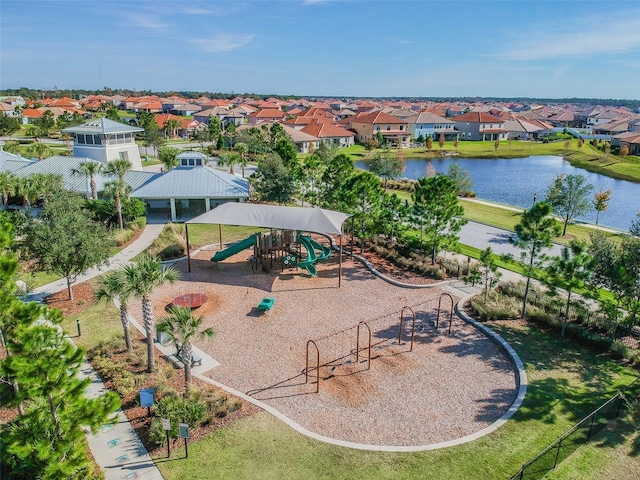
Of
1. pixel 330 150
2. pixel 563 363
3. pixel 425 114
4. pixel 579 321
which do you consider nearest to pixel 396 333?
pixel 563 363

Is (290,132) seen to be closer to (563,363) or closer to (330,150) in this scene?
(330,150)

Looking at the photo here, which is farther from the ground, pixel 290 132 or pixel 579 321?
pixel 290 132

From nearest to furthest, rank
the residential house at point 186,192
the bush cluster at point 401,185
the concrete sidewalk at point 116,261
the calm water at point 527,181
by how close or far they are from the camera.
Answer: the concrete sidewalk at point 116,261
the residential house at point 186,192
the calm water at point 527,181
the bush cluster at point 401,185

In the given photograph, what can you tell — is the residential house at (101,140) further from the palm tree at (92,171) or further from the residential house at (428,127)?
the residential house at (428,127)

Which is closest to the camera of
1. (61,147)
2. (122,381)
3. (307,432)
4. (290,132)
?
(307,432)

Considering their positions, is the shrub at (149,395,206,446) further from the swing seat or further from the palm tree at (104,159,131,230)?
the palm tree at (104,159,131,230)

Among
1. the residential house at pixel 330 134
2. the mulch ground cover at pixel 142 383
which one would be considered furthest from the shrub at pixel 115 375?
the residential house at pixel 330 134

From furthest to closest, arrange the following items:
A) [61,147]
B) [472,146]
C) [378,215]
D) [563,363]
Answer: [472,146], [61,147], [378,215], [563,363]
